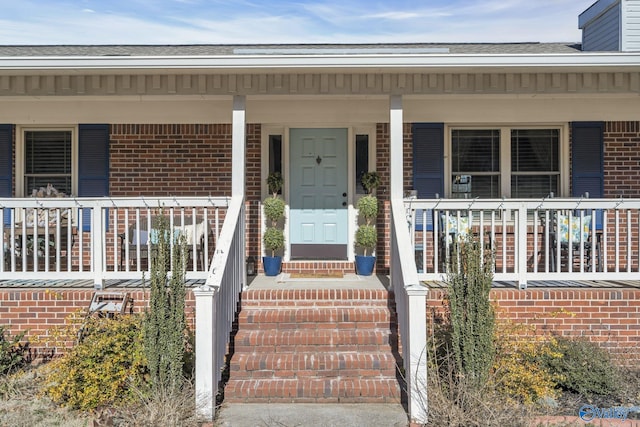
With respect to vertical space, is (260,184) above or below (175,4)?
below

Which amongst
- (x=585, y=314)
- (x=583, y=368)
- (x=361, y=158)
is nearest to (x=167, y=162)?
(x=361, y=158)

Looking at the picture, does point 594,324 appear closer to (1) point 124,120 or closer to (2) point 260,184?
(2) point 260,184

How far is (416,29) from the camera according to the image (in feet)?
65.5

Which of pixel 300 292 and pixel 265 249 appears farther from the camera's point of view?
pixel 265 249

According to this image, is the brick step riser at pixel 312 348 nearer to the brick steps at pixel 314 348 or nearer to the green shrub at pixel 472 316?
the brick steps at pixel 314 348

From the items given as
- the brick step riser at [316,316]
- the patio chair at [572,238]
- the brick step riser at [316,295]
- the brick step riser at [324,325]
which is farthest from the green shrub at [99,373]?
the patio chair at [572,238]

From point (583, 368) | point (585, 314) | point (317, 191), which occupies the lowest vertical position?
point (583, 368)

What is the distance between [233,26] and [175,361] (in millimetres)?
13815

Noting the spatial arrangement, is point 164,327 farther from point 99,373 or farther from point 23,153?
point 23,153

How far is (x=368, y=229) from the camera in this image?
7.66m

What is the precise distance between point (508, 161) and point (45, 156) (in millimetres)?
6849

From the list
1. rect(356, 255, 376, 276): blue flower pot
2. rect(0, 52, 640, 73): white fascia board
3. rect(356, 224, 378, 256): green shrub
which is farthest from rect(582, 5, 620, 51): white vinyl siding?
rect(356, 255, 376, 276): blue flower pot

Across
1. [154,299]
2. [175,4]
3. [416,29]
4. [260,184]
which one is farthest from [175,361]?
[416,29]

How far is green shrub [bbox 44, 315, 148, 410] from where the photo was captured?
185 inches
